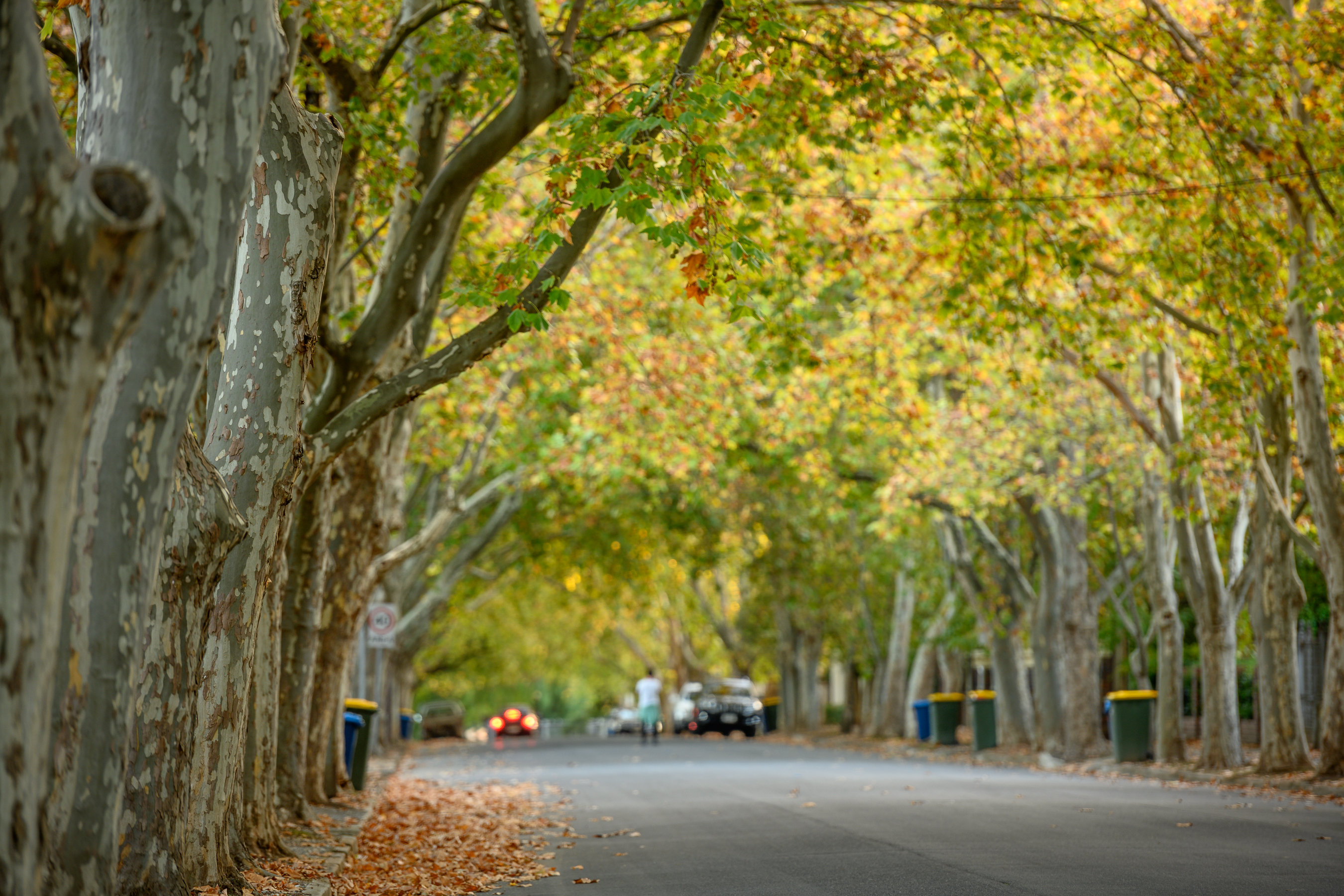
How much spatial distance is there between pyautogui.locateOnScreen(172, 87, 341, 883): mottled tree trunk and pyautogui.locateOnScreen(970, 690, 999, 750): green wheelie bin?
1907cm

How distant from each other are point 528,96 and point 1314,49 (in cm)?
825

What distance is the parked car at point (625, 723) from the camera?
175 ft

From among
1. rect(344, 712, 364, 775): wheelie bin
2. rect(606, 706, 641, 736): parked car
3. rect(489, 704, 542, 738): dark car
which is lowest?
rect(606, 706, 641, 736): parked car

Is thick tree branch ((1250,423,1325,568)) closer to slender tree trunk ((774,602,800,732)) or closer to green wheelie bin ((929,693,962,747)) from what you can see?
green wheelie bin ((929,693,962,747))

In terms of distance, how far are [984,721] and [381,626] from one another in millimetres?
11400

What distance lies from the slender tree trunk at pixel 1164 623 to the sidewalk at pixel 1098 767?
520 millimetres

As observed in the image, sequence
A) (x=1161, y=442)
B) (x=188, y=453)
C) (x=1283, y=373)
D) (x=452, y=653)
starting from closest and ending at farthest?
(x=188, y=453)
(x=1283, y=373)
(x=1161, y=442)
(x=452, y=653)

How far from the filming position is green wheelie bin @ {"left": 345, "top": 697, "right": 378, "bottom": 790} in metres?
15.1

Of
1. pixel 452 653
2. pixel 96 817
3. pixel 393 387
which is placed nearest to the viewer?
pixel 96 817

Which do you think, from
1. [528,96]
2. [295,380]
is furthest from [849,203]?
[295,380]

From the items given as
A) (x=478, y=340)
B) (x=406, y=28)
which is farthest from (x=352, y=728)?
(x=406, y=28)

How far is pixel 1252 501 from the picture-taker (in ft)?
63.7

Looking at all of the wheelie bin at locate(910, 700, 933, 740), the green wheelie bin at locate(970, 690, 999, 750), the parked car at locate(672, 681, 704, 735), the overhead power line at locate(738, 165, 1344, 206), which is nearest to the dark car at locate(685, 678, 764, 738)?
the parked car at locate(672, 681, 704, 735)

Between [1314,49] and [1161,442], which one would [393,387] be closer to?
[1314,49]
